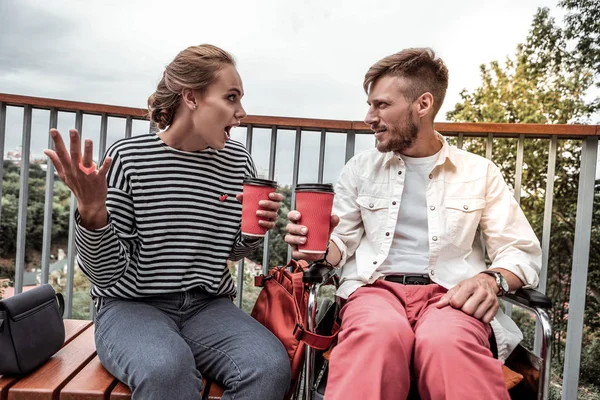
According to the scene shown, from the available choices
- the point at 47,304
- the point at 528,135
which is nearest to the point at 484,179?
the point at 528,135

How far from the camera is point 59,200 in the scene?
218 inches

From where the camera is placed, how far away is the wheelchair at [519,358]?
58.4 inches

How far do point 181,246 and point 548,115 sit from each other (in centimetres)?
511

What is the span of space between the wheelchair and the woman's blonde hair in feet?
2.52

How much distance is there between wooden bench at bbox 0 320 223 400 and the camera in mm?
1485

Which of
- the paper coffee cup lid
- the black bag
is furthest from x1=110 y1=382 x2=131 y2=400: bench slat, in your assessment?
the paper coffee cup lid

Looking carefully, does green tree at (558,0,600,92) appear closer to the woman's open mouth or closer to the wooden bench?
the woman's open mouth

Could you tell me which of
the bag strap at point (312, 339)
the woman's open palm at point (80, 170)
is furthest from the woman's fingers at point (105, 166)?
the bag strap at point (312, 339)

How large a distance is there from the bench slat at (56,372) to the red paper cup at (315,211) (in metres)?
0.83

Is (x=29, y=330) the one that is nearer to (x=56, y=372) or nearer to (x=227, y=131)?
(x=56, y=372)

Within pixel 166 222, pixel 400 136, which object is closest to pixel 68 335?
pixel 166 222

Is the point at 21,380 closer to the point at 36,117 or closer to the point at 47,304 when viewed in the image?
the point at 47,304

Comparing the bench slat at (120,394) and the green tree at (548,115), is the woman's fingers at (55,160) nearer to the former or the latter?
the bench slat at (120,394)

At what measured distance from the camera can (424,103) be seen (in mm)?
2047
